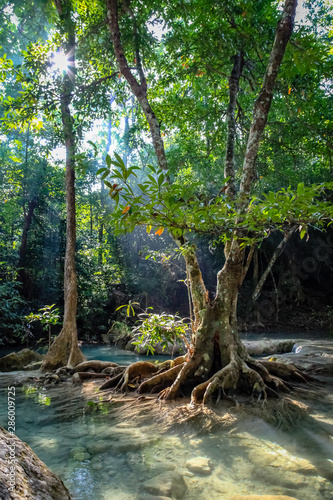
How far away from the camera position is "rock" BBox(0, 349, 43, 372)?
27.3 feet

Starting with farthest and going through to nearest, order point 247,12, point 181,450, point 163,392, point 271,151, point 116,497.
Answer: point 271,151
point 247,12
point 163,392
point 181,450
point 116,497

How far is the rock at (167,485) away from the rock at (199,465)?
0.56ft

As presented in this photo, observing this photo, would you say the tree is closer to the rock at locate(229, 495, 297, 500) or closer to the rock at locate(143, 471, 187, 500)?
the rock at locate(143, 471, 187, 500)

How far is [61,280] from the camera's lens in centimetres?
1517

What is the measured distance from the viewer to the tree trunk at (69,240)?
22.9 feet

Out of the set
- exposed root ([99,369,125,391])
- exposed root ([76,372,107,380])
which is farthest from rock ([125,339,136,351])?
exposed root ([99,369,125,391])

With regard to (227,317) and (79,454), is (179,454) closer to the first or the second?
(79,454)

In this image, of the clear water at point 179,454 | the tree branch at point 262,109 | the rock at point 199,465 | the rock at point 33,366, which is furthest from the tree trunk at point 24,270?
the rock at point 199,465

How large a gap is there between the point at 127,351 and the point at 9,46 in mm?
13426

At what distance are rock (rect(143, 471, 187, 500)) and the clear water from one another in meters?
0.05

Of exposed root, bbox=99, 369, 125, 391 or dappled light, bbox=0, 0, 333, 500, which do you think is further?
exposed root, bbox=99, 369, 125, 391

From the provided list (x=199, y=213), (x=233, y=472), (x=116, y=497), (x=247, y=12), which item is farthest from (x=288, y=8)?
(x=116, y=497)

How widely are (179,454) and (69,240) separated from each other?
6621 millimetres

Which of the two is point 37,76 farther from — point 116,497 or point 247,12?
point 116,497
